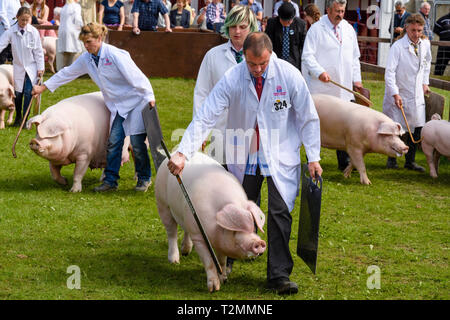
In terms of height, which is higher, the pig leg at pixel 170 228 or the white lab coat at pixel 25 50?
the white lab coat at pixel 25 50

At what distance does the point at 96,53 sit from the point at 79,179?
152 cm

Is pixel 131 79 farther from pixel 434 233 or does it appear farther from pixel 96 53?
pixel 434 233

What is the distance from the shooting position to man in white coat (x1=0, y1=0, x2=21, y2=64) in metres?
14.7

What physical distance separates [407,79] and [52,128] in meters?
4.94

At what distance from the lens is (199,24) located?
20234 millimetres

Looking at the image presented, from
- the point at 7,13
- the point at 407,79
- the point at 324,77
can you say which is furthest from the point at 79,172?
the point at 7,13

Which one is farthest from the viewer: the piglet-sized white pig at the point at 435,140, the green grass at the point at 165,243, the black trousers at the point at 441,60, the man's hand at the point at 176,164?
the black trousers at the point at 441,60

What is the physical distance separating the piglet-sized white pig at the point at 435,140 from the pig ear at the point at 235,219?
18.2ft

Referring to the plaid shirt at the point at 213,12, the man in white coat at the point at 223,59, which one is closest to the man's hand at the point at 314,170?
the man in white coat at the point at 223,59

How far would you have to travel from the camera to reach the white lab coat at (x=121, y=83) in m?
8.95

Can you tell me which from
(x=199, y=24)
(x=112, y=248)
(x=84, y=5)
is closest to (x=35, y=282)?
(x=112, y=248)

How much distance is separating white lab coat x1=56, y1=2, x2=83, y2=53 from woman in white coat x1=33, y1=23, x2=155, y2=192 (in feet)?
29.5

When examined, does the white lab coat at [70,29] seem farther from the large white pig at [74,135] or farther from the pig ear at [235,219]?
the pig ear at [235,219]

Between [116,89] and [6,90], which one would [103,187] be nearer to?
[116,89]
